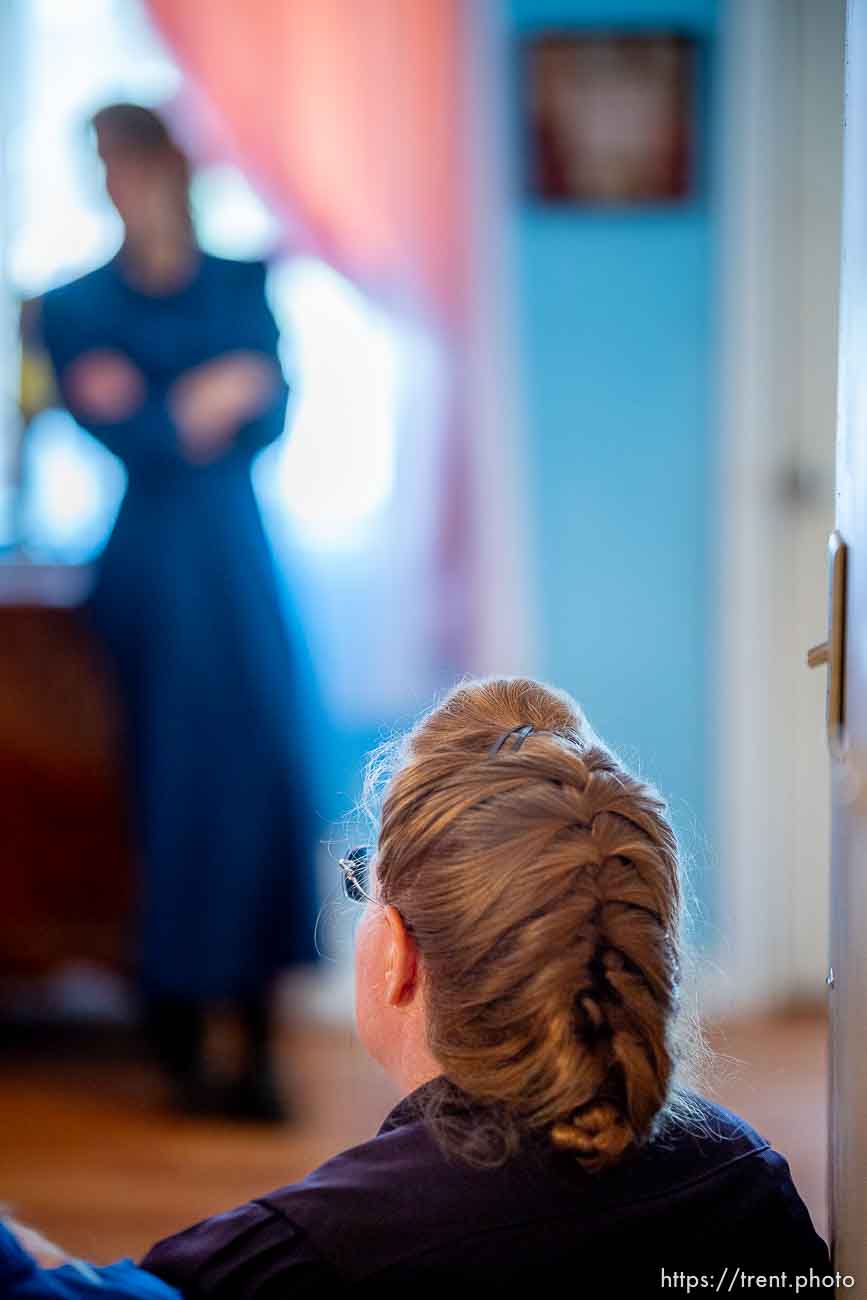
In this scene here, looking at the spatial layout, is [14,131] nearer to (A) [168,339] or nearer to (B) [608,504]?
(A) [168,339]

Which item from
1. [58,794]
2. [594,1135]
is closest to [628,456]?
[58,794]

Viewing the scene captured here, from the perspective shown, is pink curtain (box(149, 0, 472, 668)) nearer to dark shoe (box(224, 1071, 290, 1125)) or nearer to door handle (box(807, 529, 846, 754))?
dark shoe (box(224, 1071, 290, 1125))

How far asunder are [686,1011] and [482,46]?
2.51 meters

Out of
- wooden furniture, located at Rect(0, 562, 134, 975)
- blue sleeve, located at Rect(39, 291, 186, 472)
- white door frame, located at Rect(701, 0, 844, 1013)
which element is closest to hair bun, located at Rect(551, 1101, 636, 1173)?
blue sleeve, located at Rect(39, 291, 186, 472)

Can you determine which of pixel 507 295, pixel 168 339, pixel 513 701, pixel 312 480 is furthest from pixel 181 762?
pixel 513 701

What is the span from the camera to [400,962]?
36.3 inches

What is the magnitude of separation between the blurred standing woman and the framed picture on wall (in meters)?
0.90

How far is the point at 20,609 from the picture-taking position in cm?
265

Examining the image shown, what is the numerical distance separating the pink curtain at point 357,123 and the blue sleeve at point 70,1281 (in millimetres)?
2454

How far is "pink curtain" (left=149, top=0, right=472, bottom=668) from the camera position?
3055mm

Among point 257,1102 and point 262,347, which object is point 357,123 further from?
point 257,1102

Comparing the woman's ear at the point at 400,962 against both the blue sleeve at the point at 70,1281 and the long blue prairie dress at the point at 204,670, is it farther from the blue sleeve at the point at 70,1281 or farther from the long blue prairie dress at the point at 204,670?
the long blue prairie dress at the point at 204,670

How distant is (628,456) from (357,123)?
854mm

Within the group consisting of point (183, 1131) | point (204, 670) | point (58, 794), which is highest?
point (204, 670)
